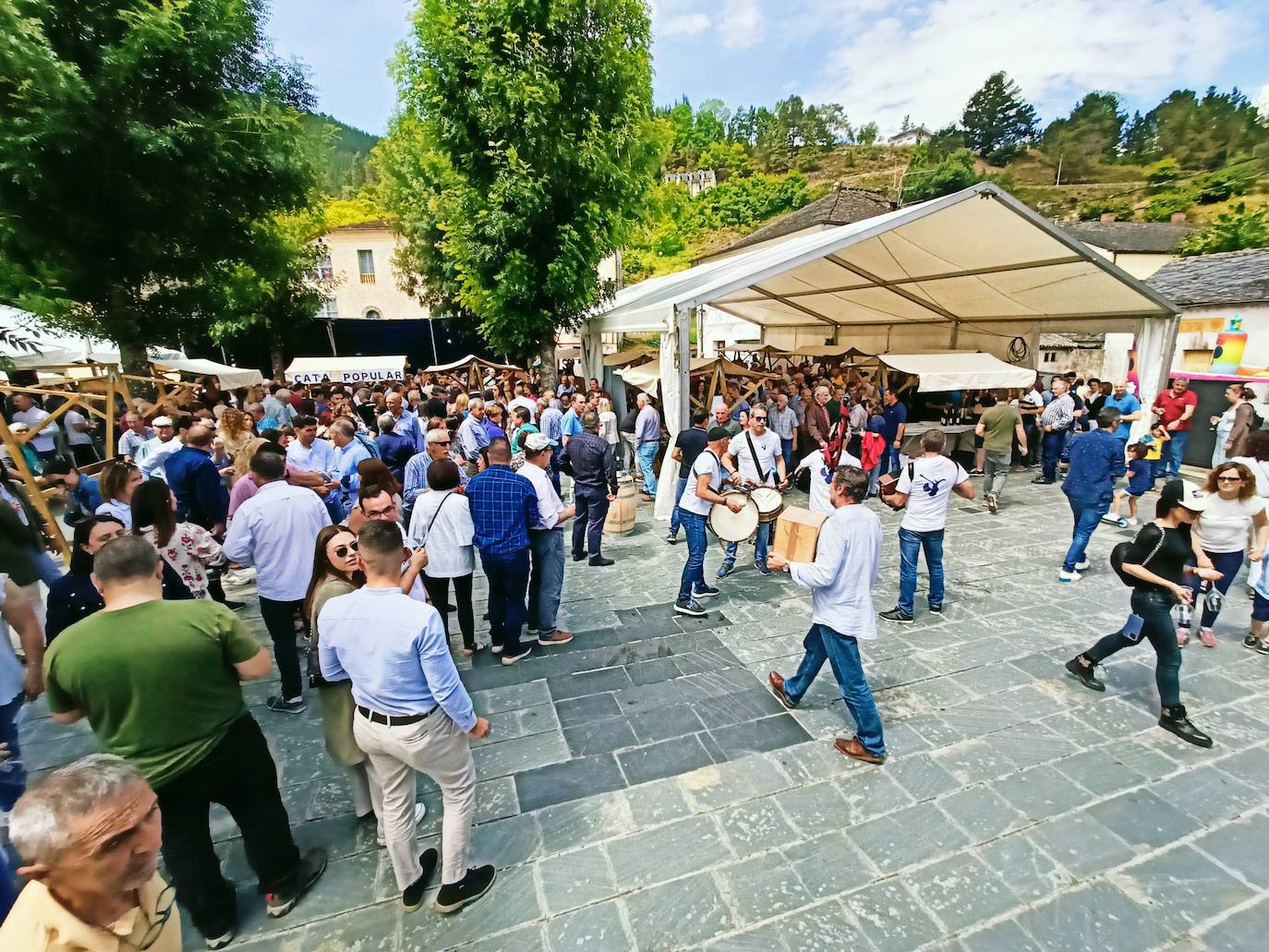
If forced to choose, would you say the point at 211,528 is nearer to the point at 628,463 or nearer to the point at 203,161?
the point at 628,463

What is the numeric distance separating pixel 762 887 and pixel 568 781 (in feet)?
4.11

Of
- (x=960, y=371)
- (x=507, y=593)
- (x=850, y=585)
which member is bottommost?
(x=507, y=593)

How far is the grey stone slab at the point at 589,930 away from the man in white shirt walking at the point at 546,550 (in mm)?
2504

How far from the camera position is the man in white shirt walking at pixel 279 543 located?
382 centimetres

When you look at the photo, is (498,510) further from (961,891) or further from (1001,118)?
(1001,118)

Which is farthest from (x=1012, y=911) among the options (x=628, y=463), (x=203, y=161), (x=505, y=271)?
(x=203, y=161)

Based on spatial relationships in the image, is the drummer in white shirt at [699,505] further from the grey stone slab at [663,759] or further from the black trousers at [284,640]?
the black trousers at [284,640]

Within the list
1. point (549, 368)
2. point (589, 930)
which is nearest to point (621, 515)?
point (589, 930)

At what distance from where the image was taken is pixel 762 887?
2.80m

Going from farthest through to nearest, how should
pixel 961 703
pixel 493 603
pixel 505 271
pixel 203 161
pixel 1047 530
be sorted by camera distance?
pixel 505 271 → pixel 203 161 → pixel 1047 530 → pixel 493 603 → pixel 961 703

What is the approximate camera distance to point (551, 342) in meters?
13.9

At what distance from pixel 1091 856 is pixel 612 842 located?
8.05 feet

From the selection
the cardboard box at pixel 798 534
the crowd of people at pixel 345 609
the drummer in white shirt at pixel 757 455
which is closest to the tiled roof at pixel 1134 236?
the crowd of people at pixel 345 609

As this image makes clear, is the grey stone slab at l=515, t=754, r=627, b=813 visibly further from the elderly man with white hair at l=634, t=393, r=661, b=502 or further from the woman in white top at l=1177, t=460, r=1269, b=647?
the elderly man with white hair at l=634, t=393, r=661, b=502
